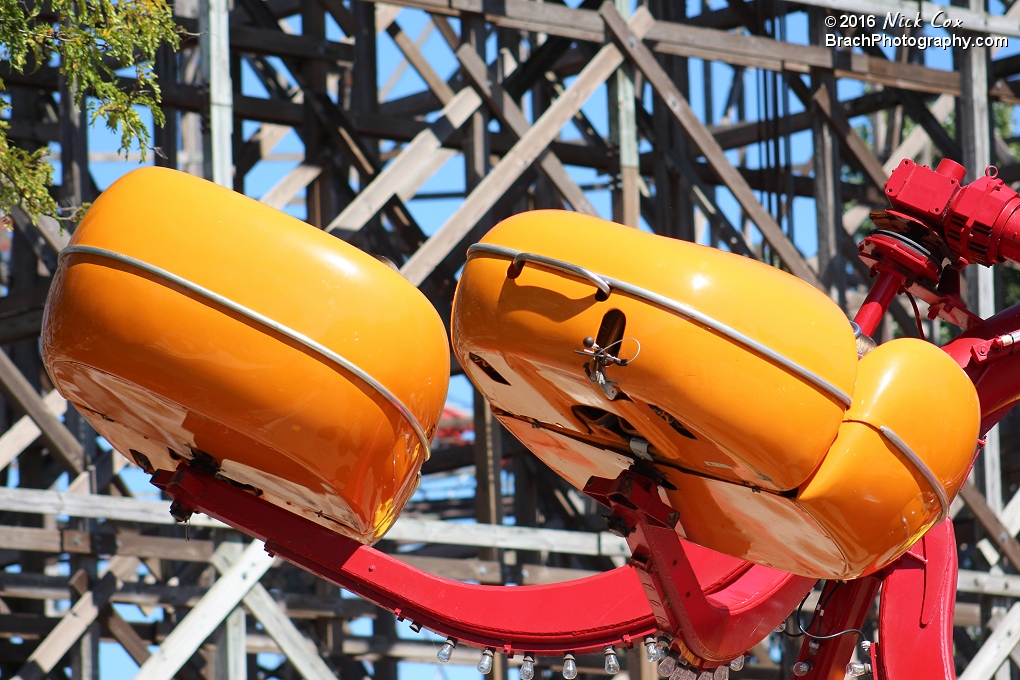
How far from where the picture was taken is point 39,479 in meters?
11.7

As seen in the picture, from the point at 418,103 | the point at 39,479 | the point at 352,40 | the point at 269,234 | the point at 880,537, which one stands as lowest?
the point at 880,537

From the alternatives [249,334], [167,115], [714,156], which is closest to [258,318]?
[249,334]

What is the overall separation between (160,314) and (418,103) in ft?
42.9

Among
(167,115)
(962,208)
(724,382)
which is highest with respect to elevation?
(167,115)

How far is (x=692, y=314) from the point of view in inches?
127

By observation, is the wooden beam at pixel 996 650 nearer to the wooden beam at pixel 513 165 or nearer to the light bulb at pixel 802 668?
the wooden beam at pixel 513 165

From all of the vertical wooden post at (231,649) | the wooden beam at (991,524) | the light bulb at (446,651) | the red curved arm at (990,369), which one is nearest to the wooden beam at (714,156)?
the wooden beam at (991,524)

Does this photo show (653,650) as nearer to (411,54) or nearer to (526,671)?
(526,671)

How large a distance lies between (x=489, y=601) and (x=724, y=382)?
1.34 m

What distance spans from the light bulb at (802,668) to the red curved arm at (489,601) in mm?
488

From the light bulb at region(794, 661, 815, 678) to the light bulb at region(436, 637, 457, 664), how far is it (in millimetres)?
1059

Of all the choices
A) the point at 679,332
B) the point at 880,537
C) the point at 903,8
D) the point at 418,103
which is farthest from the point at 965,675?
the point at 418,103

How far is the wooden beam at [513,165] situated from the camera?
8.51 metres

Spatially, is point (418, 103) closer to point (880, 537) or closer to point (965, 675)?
point (965, 675)
